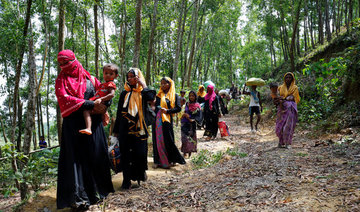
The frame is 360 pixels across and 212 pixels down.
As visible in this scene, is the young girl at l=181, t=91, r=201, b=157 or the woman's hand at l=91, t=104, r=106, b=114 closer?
the woman's hand at l=91, t=104, r=106, b=114

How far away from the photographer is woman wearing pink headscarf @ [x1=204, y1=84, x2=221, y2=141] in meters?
8.16

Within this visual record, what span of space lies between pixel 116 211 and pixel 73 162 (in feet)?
2.59

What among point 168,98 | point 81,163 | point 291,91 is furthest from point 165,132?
point 291,91

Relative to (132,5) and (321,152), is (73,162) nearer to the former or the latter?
(321,152)

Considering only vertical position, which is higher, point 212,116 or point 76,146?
point 212,116

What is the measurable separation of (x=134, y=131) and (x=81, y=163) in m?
0.94

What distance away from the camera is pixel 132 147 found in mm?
3881

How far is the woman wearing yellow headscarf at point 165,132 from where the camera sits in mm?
5105

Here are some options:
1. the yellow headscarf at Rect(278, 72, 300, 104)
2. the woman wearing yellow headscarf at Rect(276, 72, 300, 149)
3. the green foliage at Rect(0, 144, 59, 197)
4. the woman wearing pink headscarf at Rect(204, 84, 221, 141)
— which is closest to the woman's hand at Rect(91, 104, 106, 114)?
the green foliage at Rect(0, 144, 59, 197)

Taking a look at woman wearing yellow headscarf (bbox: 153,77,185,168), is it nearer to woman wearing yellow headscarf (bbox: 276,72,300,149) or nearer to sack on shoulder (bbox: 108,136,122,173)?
sack on shoulder (bbox: 108,136,122,173)

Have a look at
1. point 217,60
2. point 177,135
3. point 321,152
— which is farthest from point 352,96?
point 217,60

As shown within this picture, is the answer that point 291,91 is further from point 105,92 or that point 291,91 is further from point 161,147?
point 105,92

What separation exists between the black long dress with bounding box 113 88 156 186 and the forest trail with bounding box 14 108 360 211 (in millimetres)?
266

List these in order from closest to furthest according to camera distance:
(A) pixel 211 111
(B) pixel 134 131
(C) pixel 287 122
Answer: (B) pixel 134 131, (C) pixel 287 122, (A) pixel 211 111
